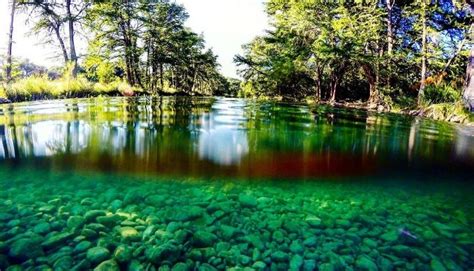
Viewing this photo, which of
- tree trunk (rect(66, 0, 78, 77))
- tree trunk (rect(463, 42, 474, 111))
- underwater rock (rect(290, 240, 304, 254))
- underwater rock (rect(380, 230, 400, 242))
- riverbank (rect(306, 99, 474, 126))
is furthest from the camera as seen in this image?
tree trunk (rect(66, 0, 78, 77))

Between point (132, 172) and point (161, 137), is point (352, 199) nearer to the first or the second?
point (132, 172)

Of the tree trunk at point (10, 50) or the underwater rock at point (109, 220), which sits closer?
the underwater rock at point (109, 220)

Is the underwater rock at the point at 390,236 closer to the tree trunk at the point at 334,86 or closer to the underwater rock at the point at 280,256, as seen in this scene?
the underwater rock at the point at 280,256

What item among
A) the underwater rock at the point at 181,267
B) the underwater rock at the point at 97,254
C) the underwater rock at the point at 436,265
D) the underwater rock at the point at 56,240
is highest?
the underwater rock at the point at 56,240

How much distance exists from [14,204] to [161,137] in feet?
11.1

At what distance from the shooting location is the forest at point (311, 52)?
51.3 ft

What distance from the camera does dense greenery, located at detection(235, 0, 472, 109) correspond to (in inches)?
635

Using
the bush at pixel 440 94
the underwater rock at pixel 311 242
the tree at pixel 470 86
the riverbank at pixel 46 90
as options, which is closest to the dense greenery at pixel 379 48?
the bush at pixel 440 94

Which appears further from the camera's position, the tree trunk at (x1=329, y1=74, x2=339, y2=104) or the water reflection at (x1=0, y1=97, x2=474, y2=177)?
the tree trunk at (x1=329, y1=74, x2=339, y2=104)

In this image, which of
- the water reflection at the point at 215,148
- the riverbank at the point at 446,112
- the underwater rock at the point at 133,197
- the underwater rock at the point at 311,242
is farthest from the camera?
the riverbank at the point at 446,112

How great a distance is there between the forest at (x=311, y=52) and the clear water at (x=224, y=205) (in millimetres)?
10977

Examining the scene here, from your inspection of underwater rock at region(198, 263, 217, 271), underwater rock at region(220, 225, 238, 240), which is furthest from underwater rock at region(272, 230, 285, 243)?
underwater rock at region(198, 263, 217, 271)

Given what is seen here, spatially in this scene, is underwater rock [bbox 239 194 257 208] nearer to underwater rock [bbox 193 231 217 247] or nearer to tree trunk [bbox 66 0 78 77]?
underwater rock [bbox 193 231 217 247]

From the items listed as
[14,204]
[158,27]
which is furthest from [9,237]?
[158,27]
